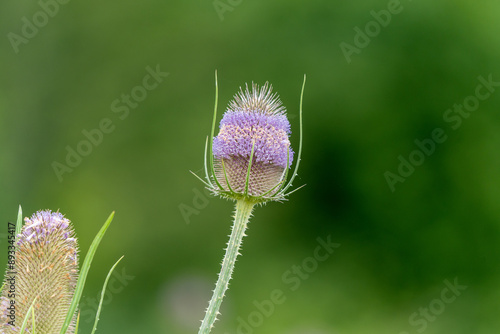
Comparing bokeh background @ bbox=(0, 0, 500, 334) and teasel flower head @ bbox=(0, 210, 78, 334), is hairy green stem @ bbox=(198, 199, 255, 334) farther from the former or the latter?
bokeh background @ bbox=(0, 0, 500, 334)

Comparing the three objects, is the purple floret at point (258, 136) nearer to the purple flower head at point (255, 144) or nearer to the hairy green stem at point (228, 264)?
the purple flower head at point (255, 144)

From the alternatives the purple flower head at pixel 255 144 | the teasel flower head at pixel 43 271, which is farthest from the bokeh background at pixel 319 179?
the teasel flower head at pixel 43 271

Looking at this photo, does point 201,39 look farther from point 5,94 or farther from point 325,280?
point 325,280

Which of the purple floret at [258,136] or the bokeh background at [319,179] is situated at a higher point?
the bokeh background at [319,179]

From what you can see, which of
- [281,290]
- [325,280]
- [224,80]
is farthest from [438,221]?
[224,80]

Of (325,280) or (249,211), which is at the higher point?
(325,280)

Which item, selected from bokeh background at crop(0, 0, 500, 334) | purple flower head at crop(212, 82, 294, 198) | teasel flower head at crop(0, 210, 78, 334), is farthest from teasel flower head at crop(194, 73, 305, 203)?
bokeh background at crop(0, 0, 500, 334)
